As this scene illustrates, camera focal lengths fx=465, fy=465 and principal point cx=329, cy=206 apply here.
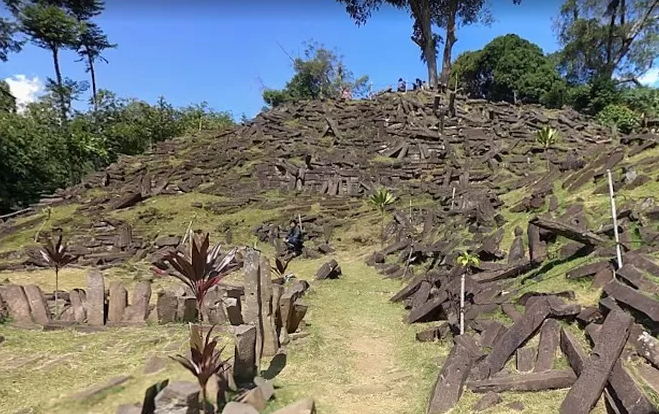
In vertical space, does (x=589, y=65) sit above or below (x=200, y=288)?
above

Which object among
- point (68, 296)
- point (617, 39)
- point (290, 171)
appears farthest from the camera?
point (617, 39)

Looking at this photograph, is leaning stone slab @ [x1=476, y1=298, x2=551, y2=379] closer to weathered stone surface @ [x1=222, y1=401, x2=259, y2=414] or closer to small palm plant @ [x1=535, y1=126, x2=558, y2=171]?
weathered stone surface @ [x1=222, y1=401, x2=259, y2=414]

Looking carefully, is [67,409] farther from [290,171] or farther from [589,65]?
[589,65]

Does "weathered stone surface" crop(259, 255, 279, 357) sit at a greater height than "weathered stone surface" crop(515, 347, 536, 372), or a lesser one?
greater

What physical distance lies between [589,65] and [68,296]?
39.3 m

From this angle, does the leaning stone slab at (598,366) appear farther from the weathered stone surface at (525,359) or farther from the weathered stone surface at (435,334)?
the weathered stone surface at (435,334)

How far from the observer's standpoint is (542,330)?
16.4ft

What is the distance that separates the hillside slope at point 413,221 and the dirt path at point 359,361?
3 cm

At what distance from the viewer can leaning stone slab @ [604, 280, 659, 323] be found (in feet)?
14.6

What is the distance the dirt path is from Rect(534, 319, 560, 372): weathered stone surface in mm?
1120

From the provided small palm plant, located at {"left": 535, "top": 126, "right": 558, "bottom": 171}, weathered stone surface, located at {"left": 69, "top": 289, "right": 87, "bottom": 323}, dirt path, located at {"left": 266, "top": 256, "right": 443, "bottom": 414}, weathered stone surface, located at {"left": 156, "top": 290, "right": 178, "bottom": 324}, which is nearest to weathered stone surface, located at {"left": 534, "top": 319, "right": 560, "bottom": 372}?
dirt path, located at {"left": 266, "top": 256, "right": 443, "bottom": 414}

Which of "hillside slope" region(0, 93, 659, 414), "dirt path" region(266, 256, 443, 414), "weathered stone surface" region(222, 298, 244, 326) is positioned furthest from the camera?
"weathered stone surface" region(222, 298, 244, 326)

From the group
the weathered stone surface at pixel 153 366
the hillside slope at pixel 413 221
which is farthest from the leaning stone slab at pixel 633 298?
the weathered stone surface at pixel 153 366

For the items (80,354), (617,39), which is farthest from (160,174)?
(617,39)
